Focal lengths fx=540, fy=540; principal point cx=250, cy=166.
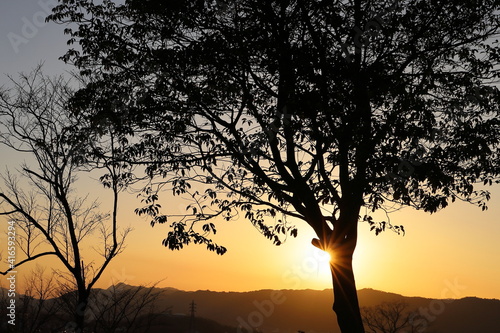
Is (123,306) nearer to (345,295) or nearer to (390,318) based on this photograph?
(345,295)

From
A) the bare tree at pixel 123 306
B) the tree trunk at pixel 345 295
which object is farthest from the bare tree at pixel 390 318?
the tree trunk at pixel 345 295

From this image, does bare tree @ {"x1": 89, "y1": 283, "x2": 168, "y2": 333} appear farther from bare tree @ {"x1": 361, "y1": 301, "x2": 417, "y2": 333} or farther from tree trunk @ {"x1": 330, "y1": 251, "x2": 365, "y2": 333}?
bare tree @ {"x1": 361, "y1": 301, "x2": 417, "y2": 333}

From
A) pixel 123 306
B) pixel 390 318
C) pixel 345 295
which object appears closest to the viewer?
pixel 345 295

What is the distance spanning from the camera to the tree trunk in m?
11.3

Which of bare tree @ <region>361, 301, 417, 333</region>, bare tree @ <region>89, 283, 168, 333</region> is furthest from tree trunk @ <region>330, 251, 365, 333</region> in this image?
bare tree @ <region>361, 301, 417, 333</region>

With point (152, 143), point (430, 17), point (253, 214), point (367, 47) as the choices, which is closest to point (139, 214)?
point (152, 143)

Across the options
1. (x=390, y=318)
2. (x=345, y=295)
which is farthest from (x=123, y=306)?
(x=390, y=318)

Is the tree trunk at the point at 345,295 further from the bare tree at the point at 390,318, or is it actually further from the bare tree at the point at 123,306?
the bare tree at the point at 390,318

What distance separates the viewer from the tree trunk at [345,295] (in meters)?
11.3

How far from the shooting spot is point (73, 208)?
1834 cm

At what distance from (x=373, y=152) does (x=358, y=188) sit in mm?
819

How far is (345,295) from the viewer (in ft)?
37.8

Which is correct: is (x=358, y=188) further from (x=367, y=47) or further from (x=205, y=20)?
(x=205, y=20)

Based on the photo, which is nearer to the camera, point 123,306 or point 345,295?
point 345,295
